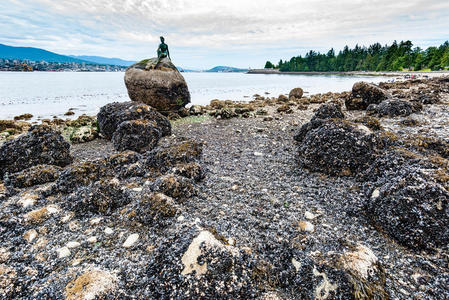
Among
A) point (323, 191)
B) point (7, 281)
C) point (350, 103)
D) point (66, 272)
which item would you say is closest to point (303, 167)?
point (323, 191)

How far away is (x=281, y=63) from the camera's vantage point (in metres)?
167

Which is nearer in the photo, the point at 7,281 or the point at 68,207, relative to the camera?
the point at 7,281

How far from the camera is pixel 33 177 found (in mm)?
5953

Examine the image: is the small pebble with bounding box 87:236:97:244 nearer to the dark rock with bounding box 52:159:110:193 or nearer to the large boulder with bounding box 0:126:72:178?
the dark rock with bounding box 52:159:110:193

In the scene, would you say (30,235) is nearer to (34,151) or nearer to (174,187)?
(174,187)

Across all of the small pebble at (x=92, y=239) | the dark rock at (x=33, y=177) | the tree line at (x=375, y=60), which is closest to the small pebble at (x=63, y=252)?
the small pebble at (x=92, y=239)

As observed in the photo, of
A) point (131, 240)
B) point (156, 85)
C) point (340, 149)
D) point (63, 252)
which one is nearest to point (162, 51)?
point (156, 85)

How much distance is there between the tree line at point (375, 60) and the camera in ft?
254

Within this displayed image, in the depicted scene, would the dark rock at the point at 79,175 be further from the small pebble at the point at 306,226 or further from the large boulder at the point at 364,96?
the large boulder at the point at 364,96

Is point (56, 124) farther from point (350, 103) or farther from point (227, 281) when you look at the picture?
point (350, 103)

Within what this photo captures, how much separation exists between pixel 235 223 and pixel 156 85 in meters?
12.1

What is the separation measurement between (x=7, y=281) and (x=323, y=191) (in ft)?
18.9

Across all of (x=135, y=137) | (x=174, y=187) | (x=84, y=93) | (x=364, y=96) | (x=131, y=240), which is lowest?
(x=131, y=240)

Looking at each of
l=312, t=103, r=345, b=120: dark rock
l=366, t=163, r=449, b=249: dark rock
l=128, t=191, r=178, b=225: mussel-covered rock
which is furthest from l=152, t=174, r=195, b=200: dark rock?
l=312, t=103, r=345, b=120: dark rock
